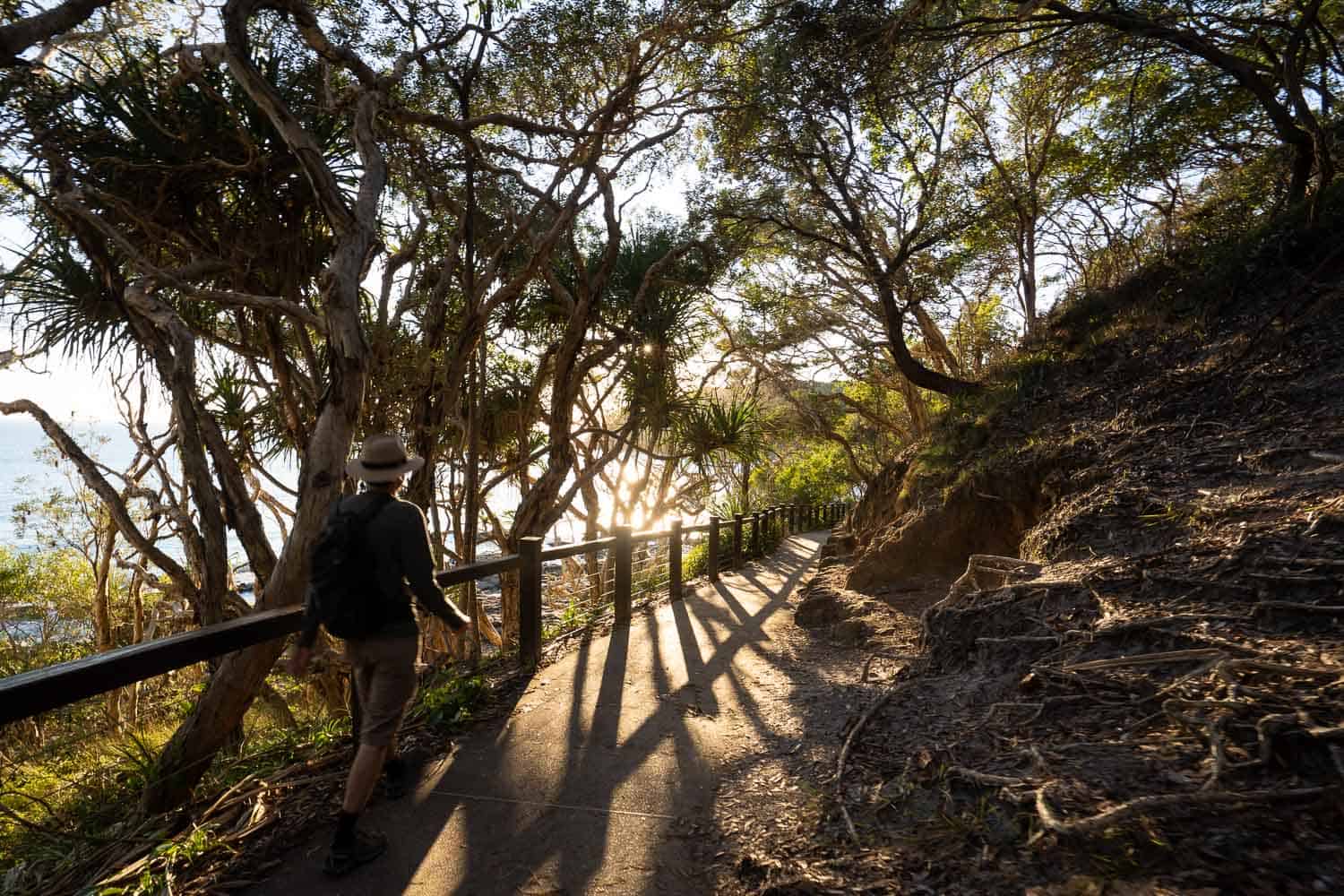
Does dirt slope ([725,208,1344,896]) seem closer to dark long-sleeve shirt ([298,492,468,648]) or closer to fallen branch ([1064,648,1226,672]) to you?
fallen branch ([1064,648,1226,672])

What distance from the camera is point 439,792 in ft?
9.77

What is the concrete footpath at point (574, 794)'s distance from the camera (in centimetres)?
231

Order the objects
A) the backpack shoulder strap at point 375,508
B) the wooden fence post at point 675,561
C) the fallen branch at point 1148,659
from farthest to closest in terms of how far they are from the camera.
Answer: the wooden fence post at point 675,561 < the backpack shoulder strap at point 375,508 < the fallen branch at point 1148,659

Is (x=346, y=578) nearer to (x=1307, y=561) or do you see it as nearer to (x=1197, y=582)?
(x=1197, y=582)

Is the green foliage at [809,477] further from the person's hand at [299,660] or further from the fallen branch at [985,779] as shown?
the person's hand at [299,660]

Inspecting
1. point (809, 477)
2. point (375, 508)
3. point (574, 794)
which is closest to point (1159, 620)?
point (574, 794)

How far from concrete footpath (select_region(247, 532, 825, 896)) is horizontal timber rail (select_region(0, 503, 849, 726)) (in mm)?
708

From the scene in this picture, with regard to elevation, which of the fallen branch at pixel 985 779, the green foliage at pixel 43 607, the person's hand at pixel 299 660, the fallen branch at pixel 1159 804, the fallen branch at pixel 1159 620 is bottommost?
the green foliage at pixel 43 607

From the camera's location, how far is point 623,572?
6.30 meters

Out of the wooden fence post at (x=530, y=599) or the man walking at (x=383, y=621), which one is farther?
the wooden fence post at (x=530, y=599)

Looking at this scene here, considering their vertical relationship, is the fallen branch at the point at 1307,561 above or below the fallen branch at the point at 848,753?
above

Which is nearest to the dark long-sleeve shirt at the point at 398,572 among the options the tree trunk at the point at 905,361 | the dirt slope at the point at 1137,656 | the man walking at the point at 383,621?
the man walking at the point at 383,621

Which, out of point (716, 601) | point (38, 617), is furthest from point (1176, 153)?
point (38, 617)

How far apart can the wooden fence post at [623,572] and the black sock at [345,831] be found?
3.93 m
